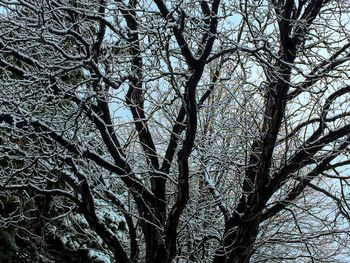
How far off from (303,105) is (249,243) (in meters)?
1.82

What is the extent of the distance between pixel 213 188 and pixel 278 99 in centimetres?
192

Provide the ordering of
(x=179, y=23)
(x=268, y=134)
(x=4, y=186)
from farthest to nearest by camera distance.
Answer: (x=4, y=186) → (x=268, y=134) → (x=179, y=23)

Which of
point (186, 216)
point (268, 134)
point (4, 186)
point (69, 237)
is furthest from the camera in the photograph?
point (69, 237)

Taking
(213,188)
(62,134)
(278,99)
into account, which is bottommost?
(62,134)

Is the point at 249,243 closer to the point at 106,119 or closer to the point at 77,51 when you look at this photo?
the point at 106,119

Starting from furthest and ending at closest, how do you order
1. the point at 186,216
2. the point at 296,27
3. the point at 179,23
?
the point at 186,216
the point at 296,27
the point at 179,23

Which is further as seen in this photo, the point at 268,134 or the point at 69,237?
the point at 69,237

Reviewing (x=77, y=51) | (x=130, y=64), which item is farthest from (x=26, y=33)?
(x=130, y=64)

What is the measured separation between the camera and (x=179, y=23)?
4.67 meters

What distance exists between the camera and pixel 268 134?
5.64m

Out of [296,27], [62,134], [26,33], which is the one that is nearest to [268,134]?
[296,27]

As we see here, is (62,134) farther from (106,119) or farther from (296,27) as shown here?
(296,27)

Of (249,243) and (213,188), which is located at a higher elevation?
(213,188)

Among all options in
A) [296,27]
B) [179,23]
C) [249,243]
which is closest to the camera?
[179,23]
